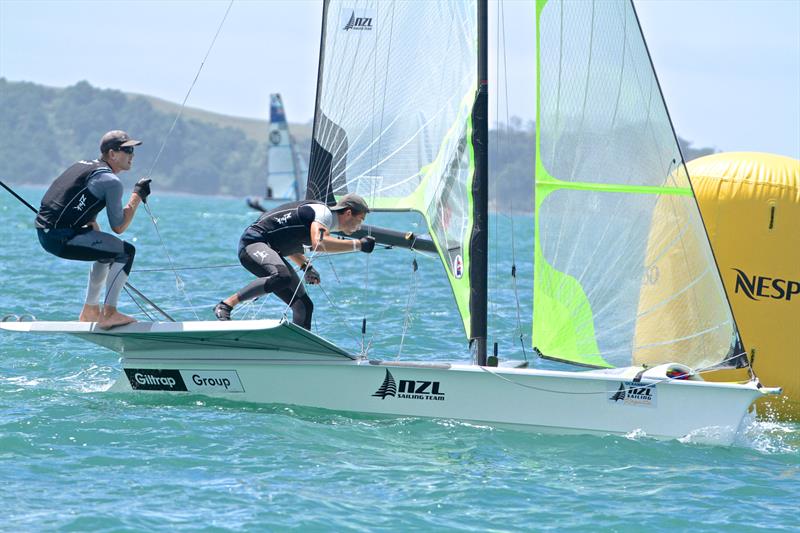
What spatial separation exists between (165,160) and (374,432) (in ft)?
529

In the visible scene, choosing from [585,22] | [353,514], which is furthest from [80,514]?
[585,22]

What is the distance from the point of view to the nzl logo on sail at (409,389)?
24.8 ft

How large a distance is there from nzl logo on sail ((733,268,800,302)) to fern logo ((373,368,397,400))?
8.37 ft

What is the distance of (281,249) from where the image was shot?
808 cm

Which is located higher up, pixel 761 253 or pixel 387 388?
pixel 761 253

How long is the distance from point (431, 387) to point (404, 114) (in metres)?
2.05

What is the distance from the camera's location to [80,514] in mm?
5484

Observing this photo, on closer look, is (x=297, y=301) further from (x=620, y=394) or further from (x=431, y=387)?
(x=620, y=394)

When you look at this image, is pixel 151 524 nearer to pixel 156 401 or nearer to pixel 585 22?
pixel 156 401

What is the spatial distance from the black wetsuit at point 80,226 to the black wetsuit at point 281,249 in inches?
31.4

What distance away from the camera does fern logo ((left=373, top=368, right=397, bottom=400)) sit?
300 inches

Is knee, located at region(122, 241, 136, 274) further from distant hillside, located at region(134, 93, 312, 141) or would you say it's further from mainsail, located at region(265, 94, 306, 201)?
distant hillside, located at region(134, 93, 312, 141)

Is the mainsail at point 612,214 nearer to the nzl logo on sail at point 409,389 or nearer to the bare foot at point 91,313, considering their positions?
the nzl logo on sail at point 409,389

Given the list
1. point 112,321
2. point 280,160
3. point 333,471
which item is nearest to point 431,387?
point 333,471
